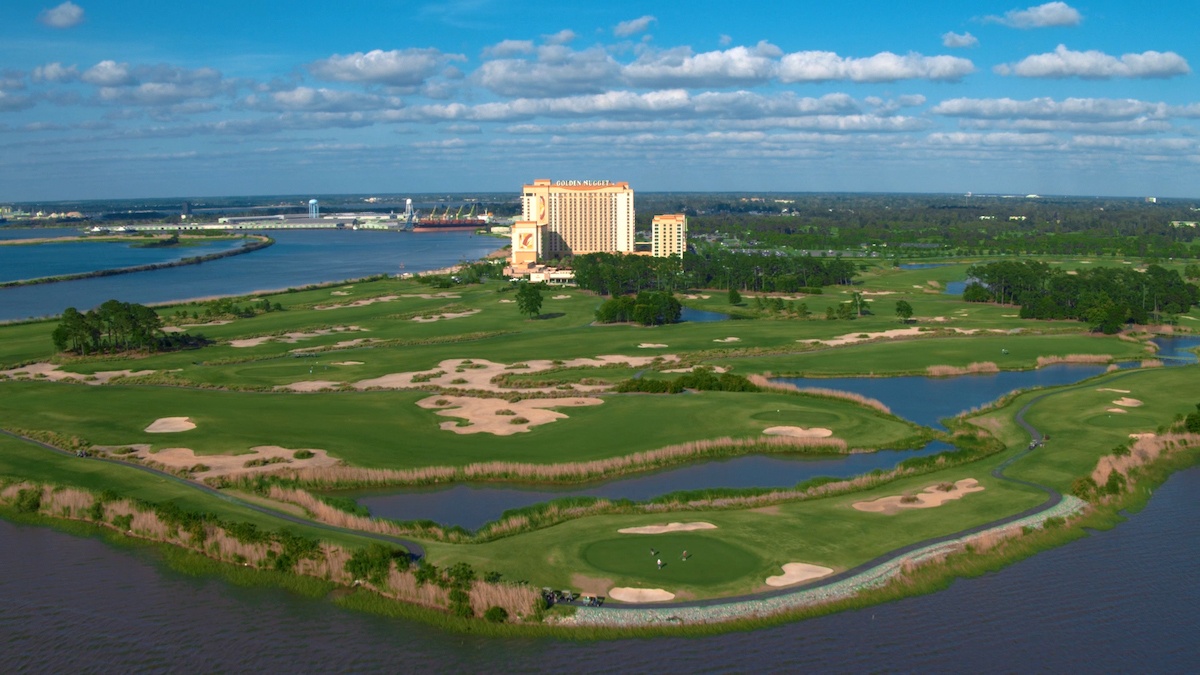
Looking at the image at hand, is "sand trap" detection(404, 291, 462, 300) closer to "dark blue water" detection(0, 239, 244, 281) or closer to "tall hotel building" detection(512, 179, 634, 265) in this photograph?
"tall hotel building" detection(512, 179, 634, 265)

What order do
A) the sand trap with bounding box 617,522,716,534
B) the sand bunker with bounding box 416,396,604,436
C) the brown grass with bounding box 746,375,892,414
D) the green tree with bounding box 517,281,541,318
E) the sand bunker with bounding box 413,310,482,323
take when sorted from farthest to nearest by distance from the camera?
1. the sand bunker with bounding box 413,310,482,323
2. the green tree with bounding box 517,281,541,318
3. the brown grass with bounding box 746,375,892,414
4. the sand bunker with bounding box 416,396,604,436
5. the sand trap with bounding box 617,522,716,534

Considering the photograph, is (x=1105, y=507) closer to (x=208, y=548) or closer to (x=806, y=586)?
(x=806, y=586)

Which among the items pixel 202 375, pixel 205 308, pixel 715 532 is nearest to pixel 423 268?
pixel 205 308

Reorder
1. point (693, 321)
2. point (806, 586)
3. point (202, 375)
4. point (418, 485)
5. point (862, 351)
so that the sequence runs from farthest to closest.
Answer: point (693, 321), point (862, 351), point (202, 375), point (418, 485), point (806, 586)

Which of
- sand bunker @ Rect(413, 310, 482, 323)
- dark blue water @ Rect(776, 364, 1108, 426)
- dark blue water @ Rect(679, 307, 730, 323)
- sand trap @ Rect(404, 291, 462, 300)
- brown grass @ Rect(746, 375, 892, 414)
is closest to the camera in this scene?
brown grass @ Rect(746, 375, 892, 414)

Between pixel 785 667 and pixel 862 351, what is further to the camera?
pixel 862 351

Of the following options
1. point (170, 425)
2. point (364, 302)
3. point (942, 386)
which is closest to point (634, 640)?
point (170, 425)

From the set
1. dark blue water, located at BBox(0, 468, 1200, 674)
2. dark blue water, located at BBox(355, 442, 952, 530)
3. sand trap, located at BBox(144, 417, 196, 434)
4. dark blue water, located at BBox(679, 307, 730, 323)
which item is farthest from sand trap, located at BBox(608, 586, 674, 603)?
dark blue water, located at BBox(679, 307, 730, 323)
